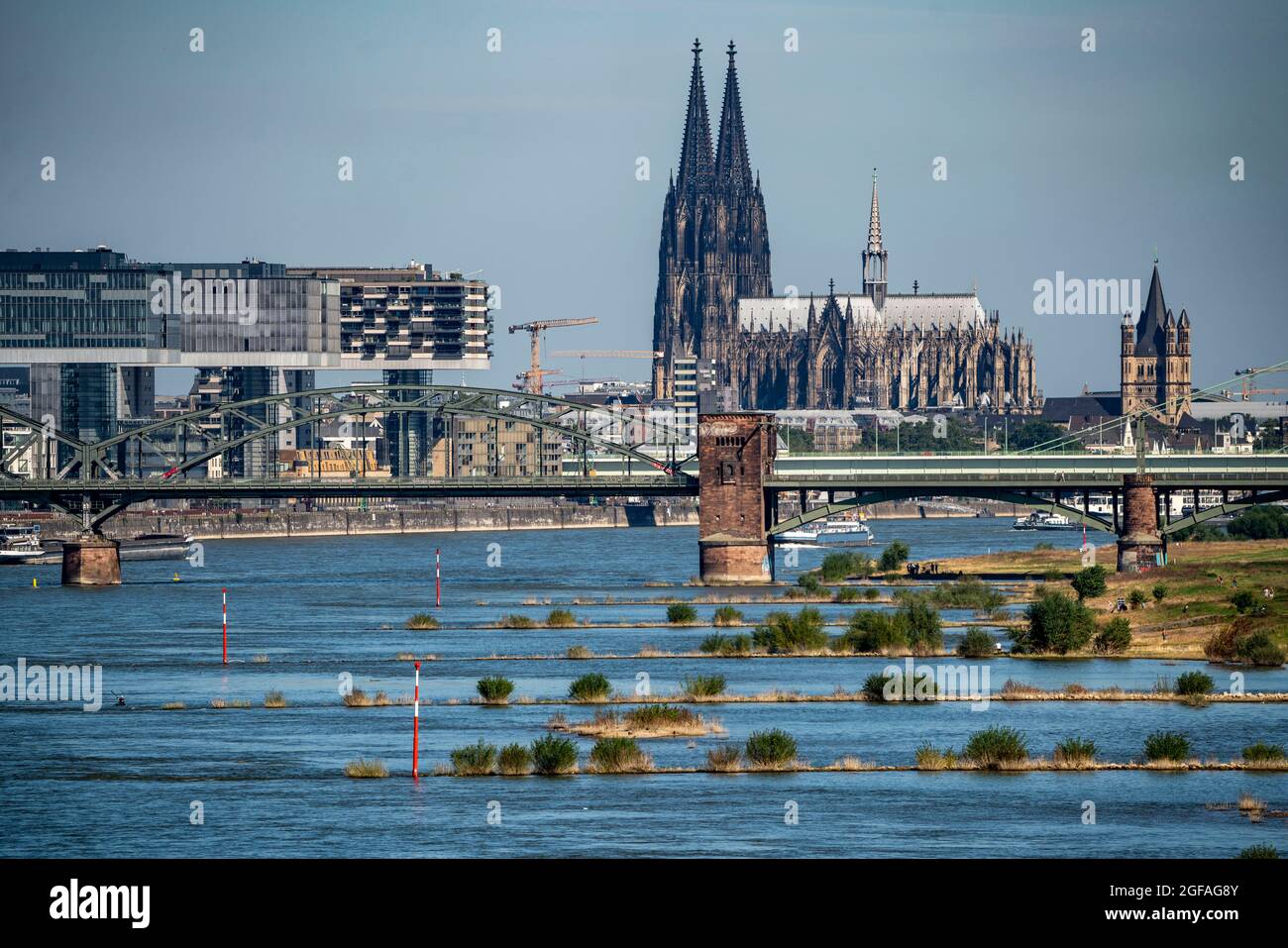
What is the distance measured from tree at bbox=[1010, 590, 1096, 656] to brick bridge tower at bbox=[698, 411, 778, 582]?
4036 cm

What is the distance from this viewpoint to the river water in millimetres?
36156

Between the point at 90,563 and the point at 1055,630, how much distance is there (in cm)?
6037

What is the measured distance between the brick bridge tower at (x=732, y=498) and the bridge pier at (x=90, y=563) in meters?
30.0

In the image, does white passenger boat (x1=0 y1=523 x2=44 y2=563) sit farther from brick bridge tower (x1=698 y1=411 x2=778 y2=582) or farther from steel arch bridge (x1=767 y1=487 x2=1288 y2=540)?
steel arch bridge (x1=767 y1=487 x2=1288 y2=540)

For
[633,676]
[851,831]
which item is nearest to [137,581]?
[633,676]

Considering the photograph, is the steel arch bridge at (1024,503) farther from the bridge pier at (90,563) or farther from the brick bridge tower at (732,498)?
the bridge pier at (90,563)

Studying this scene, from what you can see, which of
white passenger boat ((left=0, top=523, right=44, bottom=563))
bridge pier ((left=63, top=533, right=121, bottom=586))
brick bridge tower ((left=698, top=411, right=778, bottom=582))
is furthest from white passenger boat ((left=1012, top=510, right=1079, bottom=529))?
bridge pier ((left=63, top=533, right=121, bottom=586))

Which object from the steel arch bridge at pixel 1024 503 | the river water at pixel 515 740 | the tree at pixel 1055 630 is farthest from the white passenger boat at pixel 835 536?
the tree at pixel 1055 630

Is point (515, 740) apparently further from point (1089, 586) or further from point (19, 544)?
point (19, 544)

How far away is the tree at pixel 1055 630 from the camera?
65875 mm

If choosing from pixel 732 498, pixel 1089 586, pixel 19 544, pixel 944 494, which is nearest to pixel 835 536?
pixel 19 544

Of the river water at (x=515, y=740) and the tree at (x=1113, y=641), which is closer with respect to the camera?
the river water at (x=515, y=740)

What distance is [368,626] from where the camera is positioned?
81.6m
